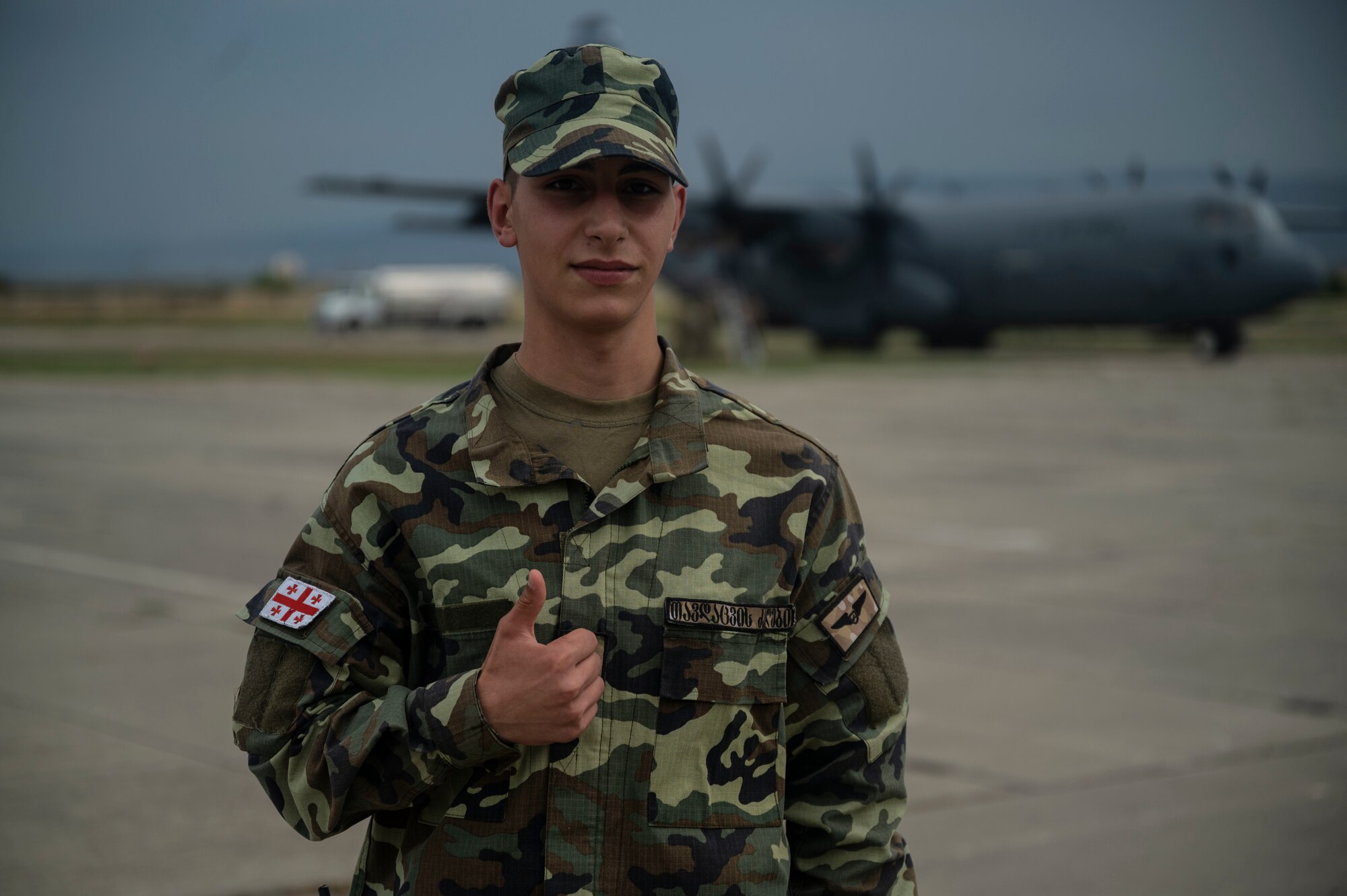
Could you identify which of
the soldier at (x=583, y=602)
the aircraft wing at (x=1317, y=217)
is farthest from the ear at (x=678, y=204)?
the aircraft wing at (x=1317, y=217)

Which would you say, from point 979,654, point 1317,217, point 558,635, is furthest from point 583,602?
point 1317,217

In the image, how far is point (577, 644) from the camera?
1.58m

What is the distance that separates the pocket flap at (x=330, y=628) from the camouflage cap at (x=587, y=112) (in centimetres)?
57

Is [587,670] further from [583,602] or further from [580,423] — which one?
[580,423]

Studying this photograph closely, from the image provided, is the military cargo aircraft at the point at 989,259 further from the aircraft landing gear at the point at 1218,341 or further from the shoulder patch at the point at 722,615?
the shoulder patch at the point at 722,615

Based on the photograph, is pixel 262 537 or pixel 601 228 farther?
pixel 262 537

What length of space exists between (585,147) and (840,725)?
810 millimetres

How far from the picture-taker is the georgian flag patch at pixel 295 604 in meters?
1.67

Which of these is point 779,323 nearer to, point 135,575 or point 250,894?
point 135,575

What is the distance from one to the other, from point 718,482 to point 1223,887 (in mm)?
2941

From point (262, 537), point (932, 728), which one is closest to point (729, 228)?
point (262, 537)

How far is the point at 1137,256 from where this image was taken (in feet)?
87.9

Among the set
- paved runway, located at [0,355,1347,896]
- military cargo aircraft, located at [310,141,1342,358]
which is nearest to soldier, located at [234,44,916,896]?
paved runway, located at [0,355,1347,896]

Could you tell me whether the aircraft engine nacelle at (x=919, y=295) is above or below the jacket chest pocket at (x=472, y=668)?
above
